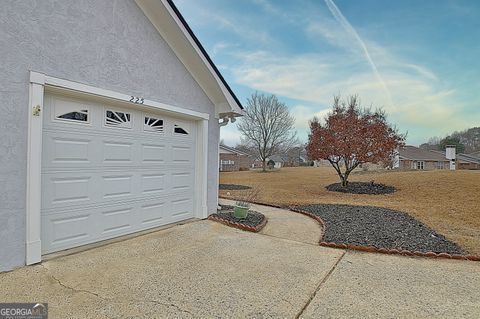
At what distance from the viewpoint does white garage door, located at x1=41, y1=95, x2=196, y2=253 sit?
174 inches

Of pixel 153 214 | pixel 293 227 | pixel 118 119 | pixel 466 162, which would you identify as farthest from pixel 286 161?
pixel 118 119

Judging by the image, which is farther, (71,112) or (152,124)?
(152,124)

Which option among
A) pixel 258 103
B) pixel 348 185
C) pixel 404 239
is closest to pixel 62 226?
pixel 404 239

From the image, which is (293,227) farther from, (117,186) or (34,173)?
(34,173)

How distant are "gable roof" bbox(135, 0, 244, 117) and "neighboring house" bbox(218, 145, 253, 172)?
107 ft

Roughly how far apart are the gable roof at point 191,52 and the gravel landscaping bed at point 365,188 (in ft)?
33.3

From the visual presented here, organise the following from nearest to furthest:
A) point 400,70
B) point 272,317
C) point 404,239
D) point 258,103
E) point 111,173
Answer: point 272,317, point 111,173, point 404,239, point 400,70, point 258,103

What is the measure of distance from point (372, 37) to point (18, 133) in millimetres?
12539

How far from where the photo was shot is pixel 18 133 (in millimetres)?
3848

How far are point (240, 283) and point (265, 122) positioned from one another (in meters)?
35.3

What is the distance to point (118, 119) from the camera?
Answer: 541cm

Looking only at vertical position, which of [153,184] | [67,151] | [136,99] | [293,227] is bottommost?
[293,227]

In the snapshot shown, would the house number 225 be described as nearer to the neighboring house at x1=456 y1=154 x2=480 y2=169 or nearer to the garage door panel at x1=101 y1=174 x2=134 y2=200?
the garage door panel at x1=101 y1=174 x2=134 y2=200

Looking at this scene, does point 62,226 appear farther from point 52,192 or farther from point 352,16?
point 352,16
